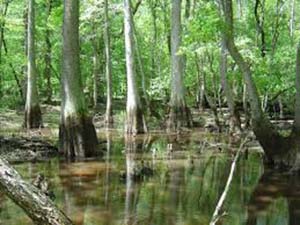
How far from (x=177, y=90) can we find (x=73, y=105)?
8.48 metres

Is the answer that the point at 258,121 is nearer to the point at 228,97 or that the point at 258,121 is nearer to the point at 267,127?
the point at 267,127

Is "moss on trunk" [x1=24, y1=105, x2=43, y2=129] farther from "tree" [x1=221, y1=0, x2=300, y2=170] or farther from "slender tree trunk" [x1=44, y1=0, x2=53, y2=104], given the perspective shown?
"slender tree trunk" [x1=44, y1=0, x2=53, y2=104]

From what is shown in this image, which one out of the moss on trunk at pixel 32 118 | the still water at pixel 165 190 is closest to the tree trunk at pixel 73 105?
the still water at pixel 165 190

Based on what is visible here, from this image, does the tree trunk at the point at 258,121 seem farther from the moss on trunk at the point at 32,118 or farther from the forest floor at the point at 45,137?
the moss on trunk at the point at 32,118

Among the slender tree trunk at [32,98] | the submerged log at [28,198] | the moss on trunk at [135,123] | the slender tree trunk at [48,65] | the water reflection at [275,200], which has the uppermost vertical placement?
the slender tree trunk at [48,65]

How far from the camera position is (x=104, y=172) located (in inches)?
430

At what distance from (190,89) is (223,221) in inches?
1034

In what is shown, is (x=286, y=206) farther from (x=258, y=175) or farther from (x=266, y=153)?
(x=266, y=153)

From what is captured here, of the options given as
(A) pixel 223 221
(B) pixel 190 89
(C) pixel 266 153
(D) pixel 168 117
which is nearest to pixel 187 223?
(A) pixel 223 221

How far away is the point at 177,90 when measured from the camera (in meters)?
21.0

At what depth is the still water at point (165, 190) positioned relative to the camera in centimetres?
747

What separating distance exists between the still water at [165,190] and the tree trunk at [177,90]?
20.8 feet

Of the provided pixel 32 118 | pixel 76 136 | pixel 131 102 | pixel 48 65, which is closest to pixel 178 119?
pixel 131 102

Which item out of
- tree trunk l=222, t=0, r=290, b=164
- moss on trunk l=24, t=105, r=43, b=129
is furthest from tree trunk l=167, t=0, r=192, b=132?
tree trunk l=222, t=0, r=290, b=164
